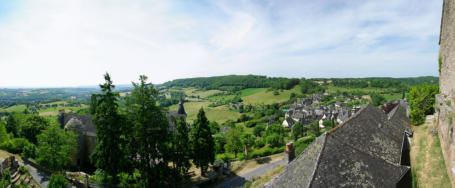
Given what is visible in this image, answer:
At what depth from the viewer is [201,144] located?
24.7 metres

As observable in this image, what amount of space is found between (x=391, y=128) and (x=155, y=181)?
77.9ft

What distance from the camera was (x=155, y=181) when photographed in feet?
63.4

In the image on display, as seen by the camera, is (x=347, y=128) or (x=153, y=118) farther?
(x=153, y=118)

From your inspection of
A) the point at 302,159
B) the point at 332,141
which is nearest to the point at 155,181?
the point at 302,159

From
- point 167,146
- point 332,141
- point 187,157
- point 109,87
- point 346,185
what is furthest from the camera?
point 187,157

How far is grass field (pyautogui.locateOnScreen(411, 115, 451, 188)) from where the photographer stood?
14.0 meters

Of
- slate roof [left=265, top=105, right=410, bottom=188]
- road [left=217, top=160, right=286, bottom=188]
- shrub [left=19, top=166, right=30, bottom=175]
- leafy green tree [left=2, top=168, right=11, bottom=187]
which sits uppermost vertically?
slate roof [left=265, top=105, right=410, bottom=188]

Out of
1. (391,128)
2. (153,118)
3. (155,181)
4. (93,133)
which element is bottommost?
(155,181)

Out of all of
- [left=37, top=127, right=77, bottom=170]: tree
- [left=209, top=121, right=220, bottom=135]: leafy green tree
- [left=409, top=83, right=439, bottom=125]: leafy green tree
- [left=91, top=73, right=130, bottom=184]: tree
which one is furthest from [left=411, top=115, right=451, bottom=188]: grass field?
[left=209, top=121, right=220, bottom=135]: leafy green tree

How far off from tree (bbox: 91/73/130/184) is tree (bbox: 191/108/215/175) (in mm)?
7993

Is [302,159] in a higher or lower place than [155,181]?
higher

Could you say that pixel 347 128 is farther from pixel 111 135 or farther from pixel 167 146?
pixel 111 135

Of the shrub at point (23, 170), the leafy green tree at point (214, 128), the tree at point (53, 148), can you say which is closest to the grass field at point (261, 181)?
the tree at point (53, 148)

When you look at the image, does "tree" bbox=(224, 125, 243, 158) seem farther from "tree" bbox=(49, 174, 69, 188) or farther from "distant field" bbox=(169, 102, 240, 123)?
"distant field" bbox=(169, 102, 240, 123)
